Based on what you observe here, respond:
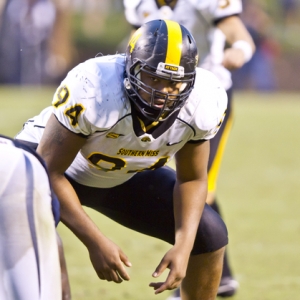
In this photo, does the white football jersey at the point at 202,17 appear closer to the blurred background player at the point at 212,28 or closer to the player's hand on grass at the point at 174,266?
the blurred background player at the point at 212,28

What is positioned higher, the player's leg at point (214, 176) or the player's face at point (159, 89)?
the player's face at point (159, 89)

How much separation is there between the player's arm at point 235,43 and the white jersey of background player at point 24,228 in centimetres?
242

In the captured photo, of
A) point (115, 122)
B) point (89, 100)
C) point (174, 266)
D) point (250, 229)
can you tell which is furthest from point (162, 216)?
point (250, 229)

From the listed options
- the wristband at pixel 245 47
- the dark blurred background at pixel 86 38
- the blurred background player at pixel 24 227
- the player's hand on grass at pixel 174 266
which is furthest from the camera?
the dark blurred background at pixel 86 38

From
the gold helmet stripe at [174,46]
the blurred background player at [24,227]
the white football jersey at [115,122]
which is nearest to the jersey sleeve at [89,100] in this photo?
the white football jersey at [115,122]

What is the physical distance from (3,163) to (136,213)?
1.44 m

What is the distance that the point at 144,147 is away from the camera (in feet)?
10.0

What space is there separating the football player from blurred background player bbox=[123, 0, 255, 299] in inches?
42.8

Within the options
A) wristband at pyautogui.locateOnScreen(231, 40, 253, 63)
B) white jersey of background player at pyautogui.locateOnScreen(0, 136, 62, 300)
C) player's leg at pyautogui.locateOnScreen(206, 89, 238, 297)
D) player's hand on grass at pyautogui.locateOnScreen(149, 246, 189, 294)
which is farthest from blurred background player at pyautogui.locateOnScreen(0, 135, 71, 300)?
wristband at pyautogui.locateOnScreen(231, 40, 253, 63)

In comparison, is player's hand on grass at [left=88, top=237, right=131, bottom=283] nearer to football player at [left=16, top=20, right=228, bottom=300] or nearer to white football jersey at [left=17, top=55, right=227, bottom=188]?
football player at [left=16, top=20, right=228, bottom=300]

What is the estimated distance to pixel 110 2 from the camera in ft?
62.6

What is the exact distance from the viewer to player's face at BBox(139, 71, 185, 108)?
284 cm

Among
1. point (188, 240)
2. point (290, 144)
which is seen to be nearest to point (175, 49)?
point (188, 240)

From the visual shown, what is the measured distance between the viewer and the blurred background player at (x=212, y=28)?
14.5 ft
